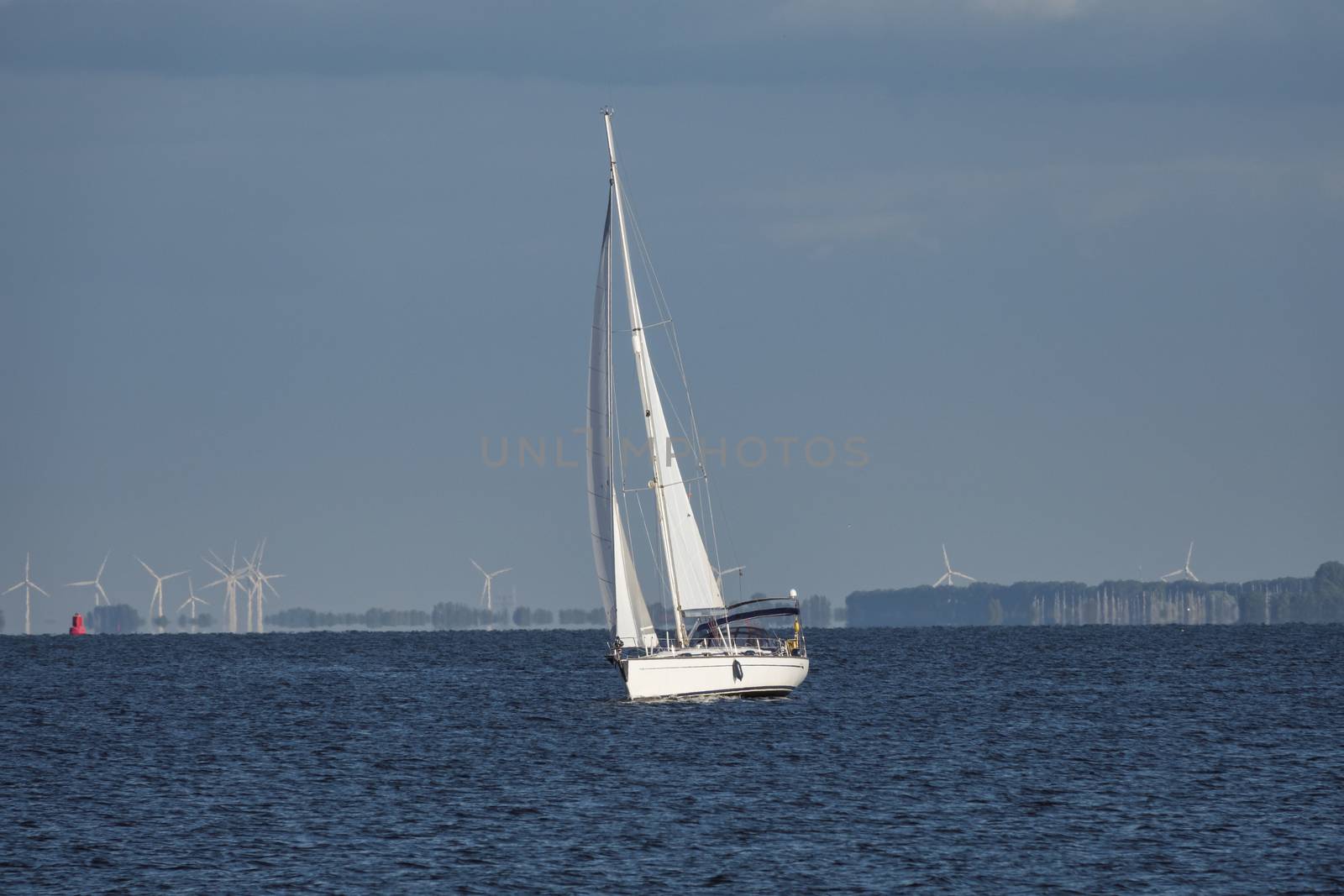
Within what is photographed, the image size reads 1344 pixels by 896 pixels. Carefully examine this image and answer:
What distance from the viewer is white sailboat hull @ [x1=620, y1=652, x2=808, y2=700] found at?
69938mm

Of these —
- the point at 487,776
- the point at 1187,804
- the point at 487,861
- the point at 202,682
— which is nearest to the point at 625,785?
the point at 487,776

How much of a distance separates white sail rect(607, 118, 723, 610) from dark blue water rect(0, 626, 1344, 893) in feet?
19.3

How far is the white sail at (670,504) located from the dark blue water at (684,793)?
5.88 meters

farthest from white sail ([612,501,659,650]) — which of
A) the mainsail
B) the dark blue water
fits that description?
the dark blue water

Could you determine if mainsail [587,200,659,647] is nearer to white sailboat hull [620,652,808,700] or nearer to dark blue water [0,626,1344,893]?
white sailboat hull [620,652,808,700]

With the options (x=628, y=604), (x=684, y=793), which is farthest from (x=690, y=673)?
(x=684, y=793)

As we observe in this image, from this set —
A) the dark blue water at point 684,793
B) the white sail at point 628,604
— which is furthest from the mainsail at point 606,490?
the dark blue water at point 684,793

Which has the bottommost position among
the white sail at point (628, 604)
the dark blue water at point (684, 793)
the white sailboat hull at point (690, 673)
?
the dark blue water at point (684, 793)

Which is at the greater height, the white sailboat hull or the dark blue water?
the white sailboat hull

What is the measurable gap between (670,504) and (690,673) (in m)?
7.44

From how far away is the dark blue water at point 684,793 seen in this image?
39406 millimetres

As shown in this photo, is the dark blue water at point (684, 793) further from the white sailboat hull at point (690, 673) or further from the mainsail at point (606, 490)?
the mainsail at point (606, 490)

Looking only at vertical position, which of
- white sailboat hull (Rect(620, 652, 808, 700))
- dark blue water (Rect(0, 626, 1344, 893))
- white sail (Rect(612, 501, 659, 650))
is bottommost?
dark blue water (Rect(0, 626, 1344, 893))

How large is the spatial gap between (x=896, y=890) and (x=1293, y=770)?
2565 centimetres
